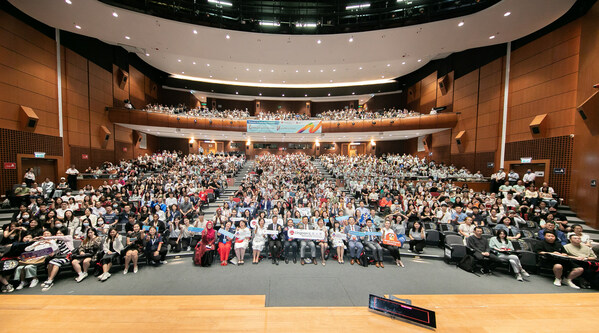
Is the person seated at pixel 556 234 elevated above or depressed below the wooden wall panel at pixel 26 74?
below

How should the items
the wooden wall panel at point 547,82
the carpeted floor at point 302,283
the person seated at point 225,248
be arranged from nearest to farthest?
the carpeted floor at point 302,283, the person seated at point 225,248, the wooden wall panel at point 547,82

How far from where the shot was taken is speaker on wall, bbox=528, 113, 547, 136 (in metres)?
9.73

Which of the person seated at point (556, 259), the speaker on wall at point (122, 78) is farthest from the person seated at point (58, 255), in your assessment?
the speaker on wall at point (122, 78)

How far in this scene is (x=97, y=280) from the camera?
464 centimetres

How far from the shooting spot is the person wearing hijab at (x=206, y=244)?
17.7 ft

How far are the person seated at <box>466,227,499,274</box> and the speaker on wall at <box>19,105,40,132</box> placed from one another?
17375 millimetres

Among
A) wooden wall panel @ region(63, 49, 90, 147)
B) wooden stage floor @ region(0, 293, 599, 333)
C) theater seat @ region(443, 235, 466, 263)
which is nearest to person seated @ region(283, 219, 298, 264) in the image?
wooden stage floor @ region(0, 293, 599, 333)

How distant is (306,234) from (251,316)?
291 cm

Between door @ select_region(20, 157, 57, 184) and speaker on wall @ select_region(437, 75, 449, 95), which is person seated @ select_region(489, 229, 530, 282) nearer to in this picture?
speaker on wall @ select_region(437, 75, 449, 95)

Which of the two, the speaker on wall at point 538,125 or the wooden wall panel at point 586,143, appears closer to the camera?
the wooden wall panel at point 586,143

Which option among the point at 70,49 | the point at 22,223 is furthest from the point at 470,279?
the point at 70,49

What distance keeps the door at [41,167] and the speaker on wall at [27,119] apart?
1.41 meters

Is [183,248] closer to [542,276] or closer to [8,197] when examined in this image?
[8,197]

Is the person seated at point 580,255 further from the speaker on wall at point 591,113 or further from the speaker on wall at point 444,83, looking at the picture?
the speaker on wall at point 444,83
